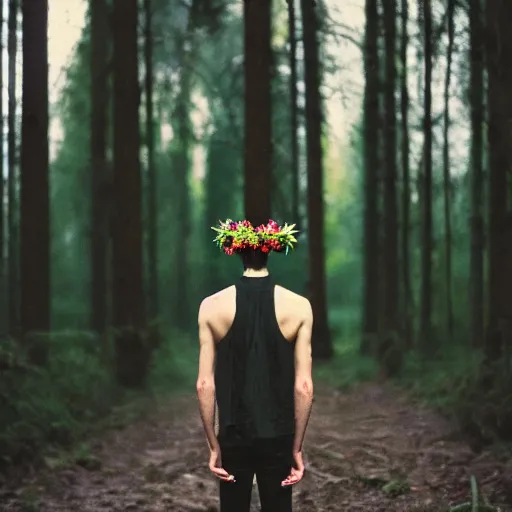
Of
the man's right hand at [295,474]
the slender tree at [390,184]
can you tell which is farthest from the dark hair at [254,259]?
the slender tree at [390,184]

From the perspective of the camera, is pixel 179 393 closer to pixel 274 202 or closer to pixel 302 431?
pixel 274 202

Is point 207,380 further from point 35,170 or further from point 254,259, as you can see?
point 35,170

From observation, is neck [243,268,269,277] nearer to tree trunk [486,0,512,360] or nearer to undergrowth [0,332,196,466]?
undergrowth [0,332,196,466]

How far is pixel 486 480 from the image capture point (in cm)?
771

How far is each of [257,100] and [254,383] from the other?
7.23 metres

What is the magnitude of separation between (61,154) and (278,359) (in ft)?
99.7

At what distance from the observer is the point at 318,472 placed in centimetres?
863

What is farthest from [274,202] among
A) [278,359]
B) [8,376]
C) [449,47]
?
[278,359]

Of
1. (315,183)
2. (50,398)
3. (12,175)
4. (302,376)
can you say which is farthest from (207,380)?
(12,175)

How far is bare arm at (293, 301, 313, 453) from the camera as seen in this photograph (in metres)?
4.76

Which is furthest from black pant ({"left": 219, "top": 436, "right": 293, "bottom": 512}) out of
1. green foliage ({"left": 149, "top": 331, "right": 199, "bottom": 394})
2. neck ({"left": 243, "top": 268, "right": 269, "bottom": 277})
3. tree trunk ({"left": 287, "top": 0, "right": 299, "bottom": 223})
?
tree trunk ({"left": 287, "top": 0, "right": 299, "bottom": 223})

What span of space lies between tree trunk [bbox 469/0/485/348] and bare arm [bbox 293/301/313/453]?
9.32 meters

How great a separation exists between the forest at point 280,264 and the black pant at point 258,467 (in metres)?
2.68

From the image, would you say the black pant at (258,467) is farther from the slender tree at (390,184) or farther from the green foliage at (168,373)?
the slender tree at (390,184)
